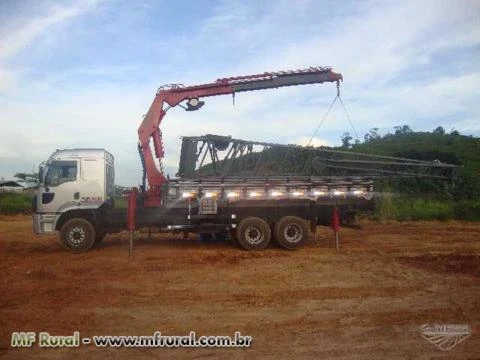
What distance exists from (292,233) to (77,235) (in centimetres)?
609

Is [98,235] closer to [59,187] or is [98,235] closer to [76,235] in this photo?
[76,235]

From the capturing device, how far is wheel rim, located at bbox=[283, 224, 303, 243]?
1388cm

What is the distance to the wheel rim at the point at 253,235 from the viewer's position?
543 inches

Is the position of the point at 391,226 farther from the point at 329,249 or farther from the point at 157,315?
the point at 157,315

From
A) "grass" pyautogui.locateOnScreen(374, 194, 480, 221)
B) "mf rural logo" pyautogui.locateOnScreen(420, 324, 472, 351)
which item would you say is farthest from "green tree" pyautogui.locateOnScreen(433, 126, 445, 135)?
"mf rural logo" pyautogui.locateOnScreen(420, 324, 472, 351)

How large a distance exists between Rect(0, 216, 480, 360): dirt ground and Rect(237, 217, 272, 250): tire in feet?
1.15

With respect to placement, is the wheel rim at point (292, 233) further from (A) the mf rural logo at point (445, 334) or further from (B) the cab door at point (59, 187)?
(A) the mf rural logo at point (445, 334)

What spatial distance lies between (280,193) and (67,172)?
6064 millimetres

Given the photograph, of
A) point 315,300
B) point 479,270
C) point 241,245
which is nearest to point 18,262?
point 241,245

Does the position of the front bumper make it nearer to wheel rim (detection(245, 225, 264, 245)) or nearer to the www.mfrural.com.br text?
wheel rim (detection(245, 225, 264, 245))

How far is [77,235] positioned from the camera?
13.6 metres

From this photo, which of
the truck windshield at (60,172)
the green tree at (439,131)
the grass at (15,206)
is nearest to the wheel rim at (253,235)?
the truck windshield at (60,172)

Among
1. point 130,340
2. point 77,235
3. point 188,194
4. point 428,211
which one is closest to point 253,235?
point 188,194

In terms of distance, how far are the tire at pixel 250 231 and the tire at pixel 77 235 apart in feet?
13.7
